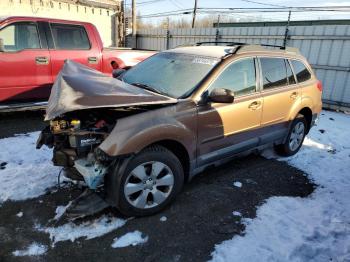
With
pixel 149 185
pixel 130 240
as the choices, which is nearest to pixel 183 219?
pixel 149 185

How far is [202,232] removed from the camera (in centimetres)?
325

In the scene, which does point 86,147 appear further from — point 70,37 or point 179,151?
point 70,37

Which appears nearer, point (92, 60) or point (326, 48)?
point (92, 60)

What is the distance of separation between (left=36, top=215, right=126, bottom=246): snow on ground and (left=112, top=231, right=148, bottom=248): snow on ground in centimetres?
17

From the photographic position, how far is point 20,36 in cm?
633

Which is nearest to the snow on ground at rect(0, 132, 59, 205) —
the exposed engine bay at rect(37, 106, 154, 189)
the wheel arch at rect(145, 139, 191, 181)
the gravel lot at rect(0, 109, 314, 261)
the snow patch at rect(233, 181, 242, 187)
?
the gravel lot at rect(0, 109, 314, 261)

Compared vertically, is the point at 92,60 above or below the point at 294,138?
above

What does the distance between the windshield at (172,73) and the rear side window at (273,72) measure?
0.91 meters

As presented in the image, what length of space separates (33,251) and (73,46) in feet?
16.7

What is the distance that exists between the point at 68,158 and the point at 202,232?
1.56m

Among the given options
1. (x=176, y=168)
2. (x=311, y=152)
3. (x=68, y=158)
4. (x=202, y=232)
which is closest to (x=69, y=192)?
(x=68, y=158)

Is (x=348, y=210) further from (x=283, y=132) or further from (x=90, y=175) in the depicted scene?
(x=90, y=175)

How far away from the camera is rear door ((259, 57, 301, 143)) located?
4410 millimetres

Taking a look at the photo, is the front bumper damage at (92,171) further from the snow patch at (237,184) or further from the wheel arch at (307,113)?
the wheel arch at (307,113)
